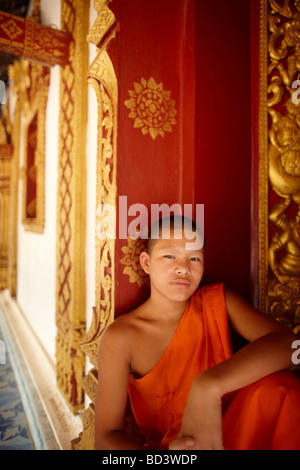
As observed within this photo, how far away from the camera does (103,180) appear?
47.0 inches

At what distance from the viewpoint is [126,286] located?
1154mm

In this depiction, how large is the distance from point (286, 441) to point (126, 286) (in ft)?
2.21

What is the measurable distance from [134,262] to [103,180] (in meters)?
0.35

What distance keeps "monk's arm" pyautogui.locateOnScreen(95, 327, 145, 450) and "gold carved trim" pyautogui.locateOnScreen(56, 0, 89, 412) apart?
813 millimetres

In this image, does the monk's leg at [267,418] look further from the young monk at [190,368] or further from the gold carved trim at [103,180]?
the gold carved trim at [103,180]

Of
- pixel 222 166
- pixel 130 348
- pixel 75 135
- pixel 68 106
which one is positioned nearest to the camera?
pixel 130 348

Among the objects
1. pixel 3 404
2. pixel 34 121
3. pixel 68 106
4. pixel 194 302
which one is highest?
pixel 34 121

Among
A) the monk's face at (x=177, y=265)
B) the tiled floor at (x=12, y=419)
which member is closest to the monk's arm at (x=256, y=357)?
the monk's face at (x=177, y=265)

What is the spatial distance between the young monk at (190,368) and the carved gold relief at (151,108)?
0.42 meters

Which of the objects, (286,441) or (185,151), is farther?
(185,151)

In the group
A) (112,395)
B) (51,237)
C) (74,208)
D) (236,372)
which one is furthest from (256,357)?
(51,237)

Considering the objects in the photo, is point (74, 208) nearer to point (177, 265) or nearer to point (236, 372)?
point (177, 265)

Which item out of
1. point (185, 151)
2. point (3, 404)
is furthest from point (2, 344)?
point (185, 151)

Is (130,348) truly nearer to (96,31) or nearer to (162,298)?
(162,298)
